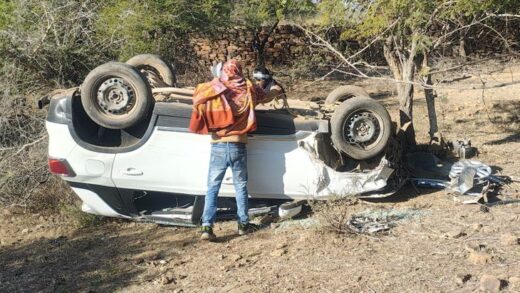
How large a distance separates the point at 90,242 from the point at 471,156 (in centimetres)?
469

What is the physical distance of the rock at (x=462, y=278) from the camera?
165 inches

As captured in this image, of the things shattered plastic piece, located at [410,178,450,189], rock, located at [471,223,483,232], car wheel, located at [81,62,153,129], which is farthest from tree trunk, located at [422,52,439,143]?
car wheel, located at [81,62,153,129]

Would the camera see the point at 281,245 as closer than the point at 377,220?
Yes

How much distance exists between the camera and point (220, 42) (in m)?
17.6

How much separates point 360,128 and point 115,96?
93.3 inches

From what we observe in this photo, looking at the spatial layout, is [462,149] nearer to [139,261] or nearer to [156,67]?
[156,67]

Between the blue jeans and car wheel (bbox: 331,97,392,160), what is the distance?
94 centimetres

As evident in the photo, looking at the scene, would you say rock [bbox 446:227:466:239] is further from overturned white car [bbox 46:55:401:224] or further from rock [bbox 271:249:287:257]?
rock [bbox 271:249:287:257]

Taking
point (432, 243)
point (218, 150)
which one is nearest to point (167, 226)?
point (218, 150)

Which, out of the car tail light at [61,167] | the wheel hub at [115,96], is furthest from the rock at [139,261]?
the wheel hub at [115,96]

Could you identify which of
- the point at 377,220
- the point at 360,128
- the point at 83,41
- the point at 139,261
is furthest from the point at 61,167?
the point at 83,41

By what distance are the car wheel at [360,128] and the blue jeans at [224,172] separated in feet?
3.09

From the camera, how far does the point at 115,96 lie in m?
5.70

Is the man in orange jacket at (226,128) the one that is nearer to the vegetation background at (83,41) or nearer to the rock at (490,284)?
the vegetation background at (83,41)
